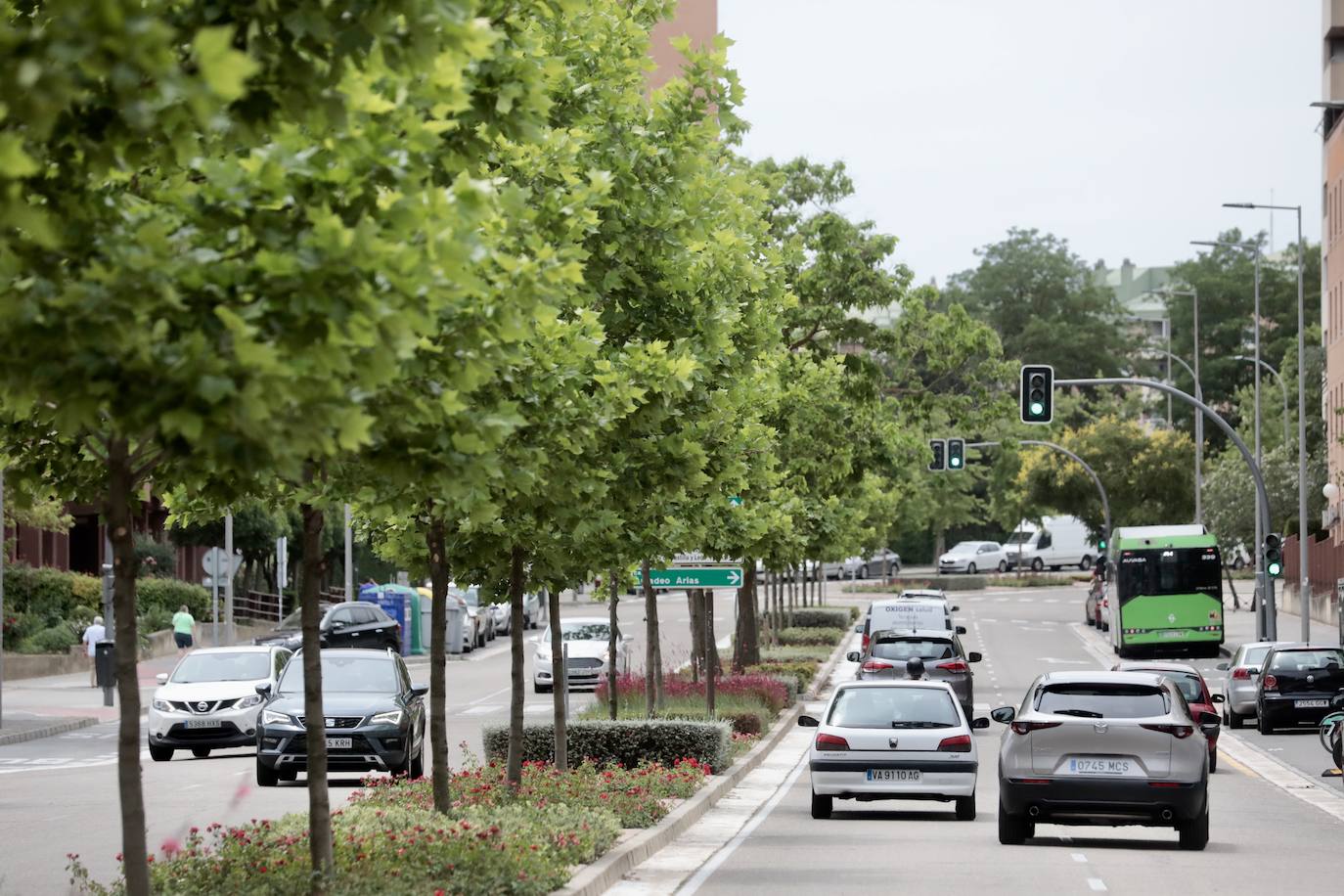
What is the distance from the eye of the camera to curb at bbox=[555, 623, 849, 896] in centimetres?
1418

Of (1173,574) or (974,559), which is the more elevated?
(1173,574)

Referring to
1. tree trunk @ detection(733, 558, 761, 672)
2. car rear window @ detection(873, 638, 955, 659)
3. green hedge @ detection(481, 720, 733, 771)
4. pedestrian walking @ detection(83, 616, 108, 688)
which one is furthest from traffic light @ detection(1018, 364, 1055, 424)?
pedestrian walking @ detection(83, 616, 108, 688)

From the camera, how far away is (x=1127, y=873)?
16.4 m

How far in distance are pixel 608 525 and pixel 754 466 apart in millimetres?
9054

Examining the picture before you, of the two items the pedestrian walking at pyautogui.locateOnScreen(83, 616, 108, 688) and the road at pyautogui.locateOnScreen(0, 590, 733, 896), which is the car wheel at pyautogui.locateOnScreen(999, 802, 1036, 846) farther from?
the pedestrian walking at pyautogui.locateOnScreen(83, 616, 108, 688)

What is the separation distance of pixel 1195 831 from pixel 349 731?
10238 mm

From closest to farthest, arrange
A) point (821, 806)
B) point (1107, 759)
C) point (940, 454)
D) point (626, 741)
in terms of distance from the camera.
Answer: point (1107, 759) → point (821, 806) → point (626, 741) → point (940, 454)

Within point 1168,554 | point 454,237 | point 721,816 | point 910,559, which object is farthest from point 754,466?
point 910,559

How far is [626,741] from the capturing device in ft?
79.7

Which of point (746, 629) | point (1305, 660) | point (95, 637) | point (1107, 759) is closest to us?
point (1107, 759)

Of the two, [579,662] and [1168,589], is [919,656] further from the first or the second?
[1168,589]

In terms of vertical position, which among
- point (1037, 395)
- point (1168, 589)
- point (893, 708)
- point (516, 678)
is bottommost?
point (1168, 589)

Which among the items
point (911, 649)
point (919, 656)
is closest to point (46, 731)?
point (911, 649)

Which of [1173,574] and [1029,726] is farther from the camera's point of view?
[1173,574]
